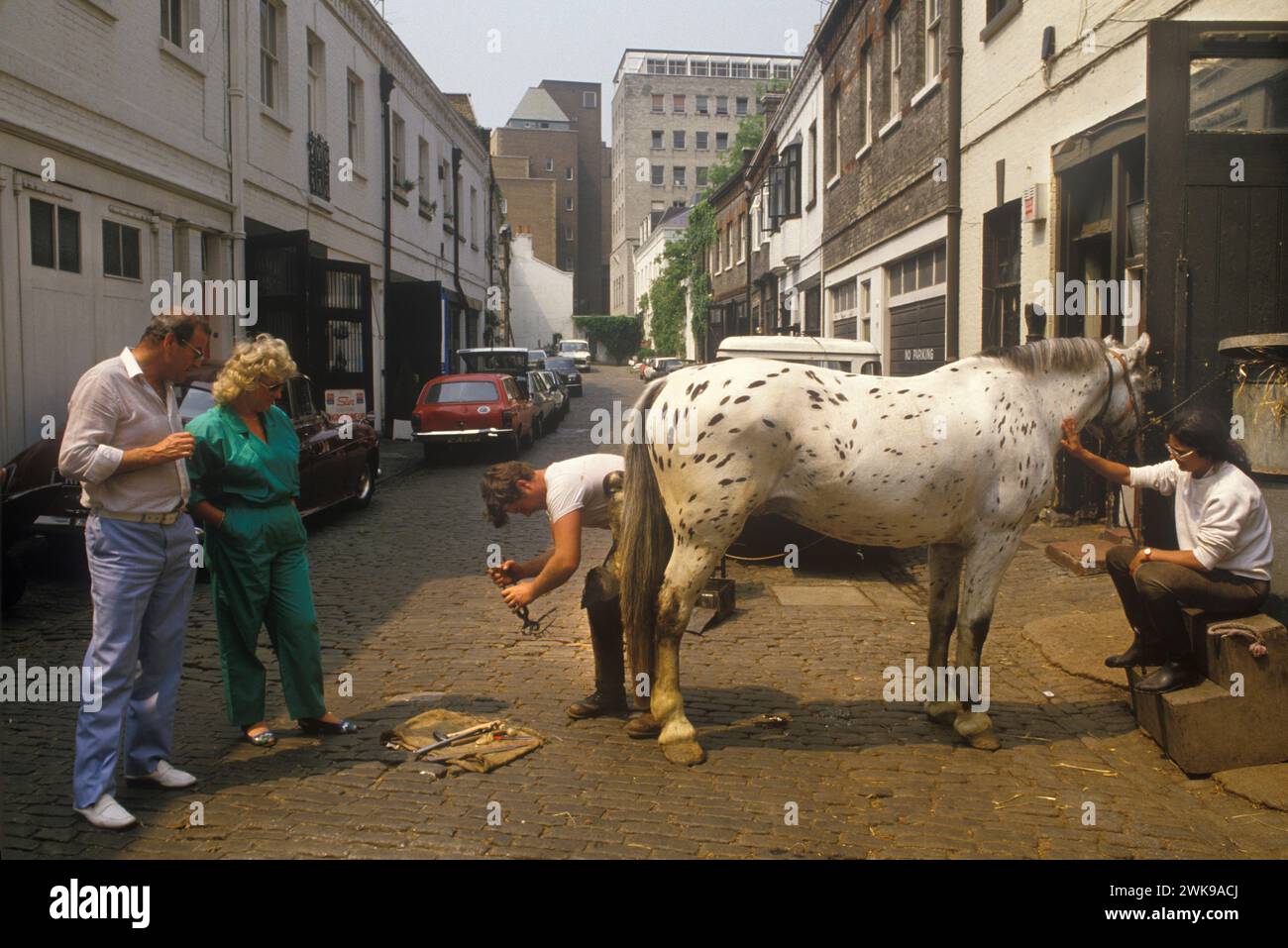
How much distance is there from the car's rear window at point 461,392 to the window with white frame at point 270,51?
5.49 m

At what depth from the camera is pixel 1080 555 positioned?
9.03 metres

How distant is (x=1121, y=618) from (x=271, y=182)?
14.4m

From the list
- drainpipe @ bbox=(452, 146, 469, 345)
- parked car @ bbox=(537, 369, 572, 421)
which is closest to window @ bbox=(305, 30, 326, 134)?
parked car @ bbox=(537, 369, 572, 421)

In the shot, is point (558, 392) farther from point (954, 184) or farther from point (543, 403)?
point (954, 184)

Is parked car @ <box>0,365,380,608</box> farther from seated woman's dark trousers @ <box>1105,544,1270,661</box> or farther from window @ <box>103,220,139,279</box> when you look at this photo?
seated woman's dark trousers @ <box>1105,544,1270,661</box>

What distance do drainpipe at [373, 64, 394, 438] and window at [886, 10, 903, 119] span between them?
11152 millimetres

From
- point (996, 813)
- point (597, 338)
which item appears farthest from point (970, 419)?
point (597, 338)

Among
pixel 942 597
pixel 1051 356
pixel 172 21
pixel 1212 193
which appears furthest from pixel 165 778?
pixel 172 21

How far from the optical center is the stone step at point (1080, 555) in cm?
879

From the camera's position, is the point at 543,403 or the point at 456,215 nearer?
the point at 543,403

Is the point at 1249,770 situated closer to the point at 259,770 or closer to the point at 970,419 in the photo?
the point at 970,419

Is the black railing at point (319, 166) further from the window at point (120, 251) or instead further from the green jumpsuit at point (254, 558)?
the green jumpsuit at point (254, 558)

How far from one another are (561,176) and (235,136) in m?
80.1

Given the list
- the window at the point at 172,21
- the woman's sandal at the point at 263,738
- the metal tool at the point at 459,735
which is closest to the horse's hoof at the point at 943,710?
the metal tool at the point at 459,735
